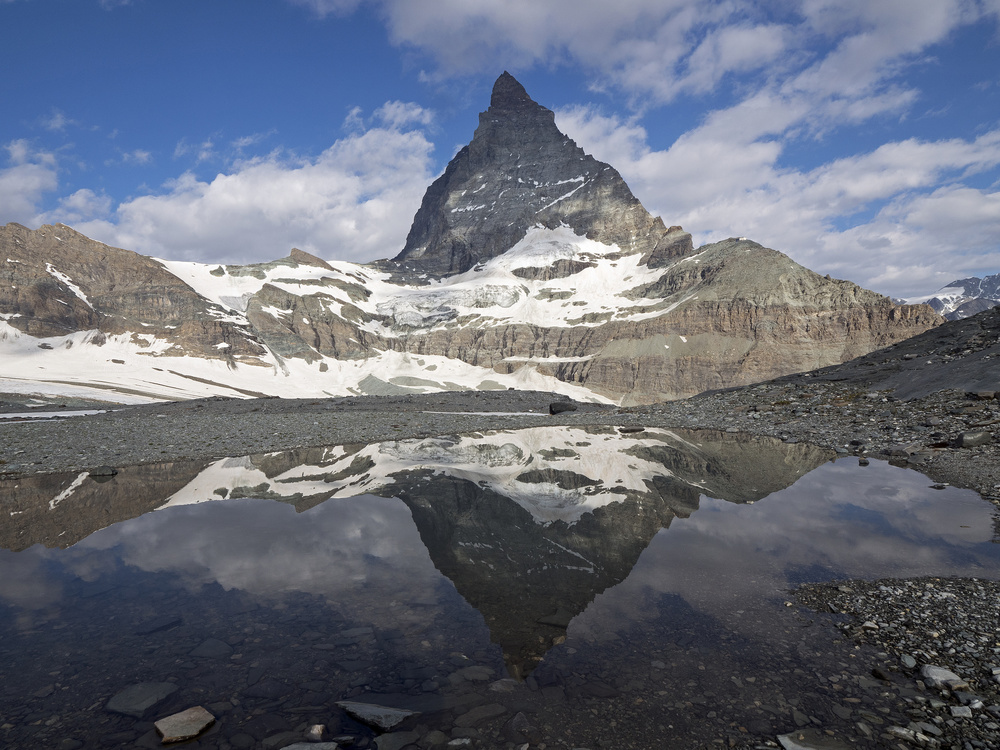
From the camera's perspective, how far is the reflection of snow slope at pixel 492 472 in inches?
486

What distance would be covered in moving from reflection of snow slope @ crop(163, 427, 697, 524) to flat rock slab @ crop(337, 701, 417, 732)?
241 inches

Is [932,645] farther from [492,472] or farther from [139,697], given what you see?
[492,472]

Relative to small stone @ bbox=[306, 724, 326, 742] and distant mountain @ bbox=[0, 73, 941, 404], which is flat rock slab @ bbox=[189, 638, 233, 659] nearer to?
small stone @ bbox=[306, 724, 326, 742]

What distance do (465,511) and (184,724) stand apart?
277 inches

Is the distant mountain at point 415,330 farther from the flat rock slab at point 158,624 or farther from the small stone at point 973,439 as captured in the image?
→ the small stone at point 973,439

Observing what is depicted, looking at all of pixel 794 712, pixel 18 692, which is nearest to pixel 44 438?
pixel 18 692

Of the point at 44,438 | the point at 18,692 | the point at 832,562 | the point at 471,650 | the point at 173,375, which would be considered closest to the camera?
the point at 18,692

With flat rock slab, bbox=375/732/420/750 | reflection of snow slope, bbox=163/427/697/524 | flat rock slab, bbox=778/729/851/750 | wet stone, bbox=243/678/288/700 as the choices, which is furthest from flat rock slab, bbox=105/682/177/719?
reflection of snow slope, bbox=163/427/697/524

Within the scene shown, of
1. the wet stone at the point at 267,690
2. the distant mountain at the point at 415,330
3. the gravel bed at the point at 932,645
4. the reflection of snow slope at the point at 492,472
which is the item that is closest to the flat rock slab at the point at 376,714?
the wet stone at the point at 267,690

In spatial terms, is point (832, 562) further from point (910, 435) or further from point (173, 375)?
point (173, 375)

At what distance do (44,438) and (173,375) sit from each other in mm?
100715

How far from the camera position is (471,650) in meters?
5.29

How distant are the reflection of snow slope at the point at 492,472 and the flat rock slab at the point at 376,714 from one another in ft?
20.1

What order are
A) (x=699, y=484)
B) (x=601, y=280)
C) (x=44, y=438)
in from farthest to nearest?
(x=601, y=280)
(x=44, y=438)
(x=699, y=484)
